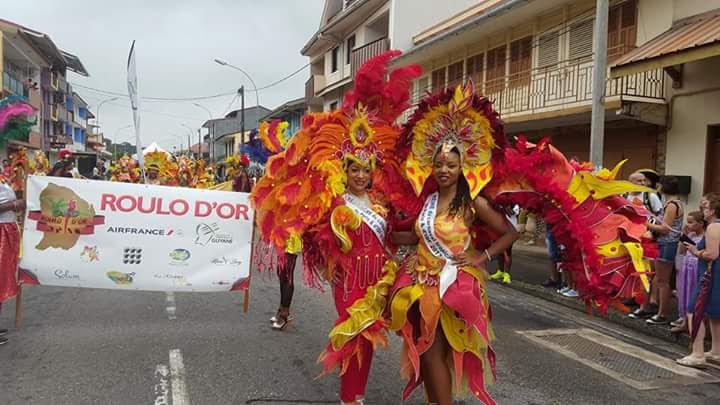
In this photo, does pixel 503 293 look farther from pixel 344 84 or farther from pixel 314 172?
pixel 344 84

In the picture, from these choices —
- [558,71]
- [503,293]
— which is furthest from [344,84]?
[503,293]

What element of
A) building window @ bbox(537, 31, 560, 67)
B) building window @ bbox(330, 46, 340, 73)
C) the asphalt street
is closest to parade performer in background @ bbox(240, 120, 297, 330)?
the asphalt street

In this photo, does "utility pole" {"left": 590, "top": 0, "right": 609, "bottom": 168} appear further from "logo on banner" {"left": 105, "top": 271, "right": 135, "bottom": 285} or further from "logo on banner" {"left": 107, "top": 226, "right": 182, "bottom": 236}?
"logo on banner" {"left": 105, "top": 271, "right": 135, "bottom": 285}

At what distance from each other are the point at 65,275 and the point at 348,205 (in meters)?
3.09

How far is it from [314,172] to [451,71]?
14.3 m

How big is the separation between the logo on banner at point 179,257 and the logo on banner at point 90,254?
0.63m

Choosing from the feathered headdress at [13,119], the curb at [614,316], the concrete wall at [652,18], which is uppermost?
the concrete wall at [652,18]

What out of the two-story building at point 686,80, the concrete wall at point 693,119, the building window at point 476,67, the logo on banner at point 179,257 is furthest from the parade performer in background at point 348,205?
the building window at point 476,67

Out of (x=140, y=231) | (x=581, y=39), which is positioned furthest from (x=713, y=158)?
(x=140, y=231)

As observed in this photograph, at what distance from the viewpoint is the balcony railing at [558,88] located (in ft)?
32.3

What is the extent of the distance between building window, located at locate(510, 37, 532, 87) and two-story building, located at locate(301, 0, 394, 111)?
24.0 ft

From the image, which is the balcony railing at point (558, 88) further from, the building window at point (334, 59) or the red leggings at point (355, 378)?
the building window at point (334, 59)

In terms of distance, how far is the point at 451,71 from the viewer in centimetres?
1686

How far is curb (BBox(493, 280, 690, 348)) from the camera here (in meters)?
5.80
